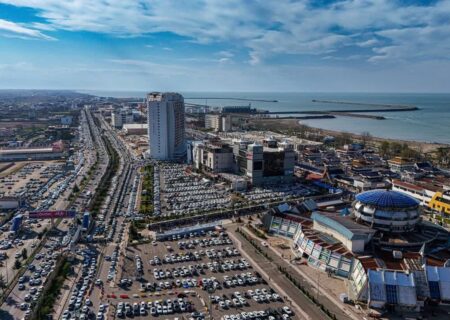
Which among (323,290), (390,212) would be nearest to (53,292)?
(323,290)

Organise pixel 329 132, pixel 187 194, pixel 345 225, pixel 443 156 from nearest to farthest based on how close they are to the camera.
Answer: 1. pixel 345 225
2. pixel 187 194
3. pixel 443 156
4. pixel 329 132

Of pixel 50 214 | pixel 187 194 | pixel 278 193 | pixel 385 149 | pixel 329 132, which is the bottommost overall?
pixel 187 194

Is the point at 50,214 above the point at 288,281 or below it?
above

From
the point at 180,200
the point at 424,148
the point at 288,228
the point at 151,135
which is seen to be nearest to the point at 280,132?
the point at 424,148

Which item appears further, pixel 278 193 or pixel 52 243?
pixel 278 193

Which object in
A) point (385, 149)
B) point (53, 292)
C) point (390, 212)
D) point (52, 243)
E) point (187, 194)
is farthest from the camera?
point (385, 149)

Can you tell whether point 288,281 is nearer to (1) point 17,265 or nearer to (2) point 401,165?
(1) point 17,265

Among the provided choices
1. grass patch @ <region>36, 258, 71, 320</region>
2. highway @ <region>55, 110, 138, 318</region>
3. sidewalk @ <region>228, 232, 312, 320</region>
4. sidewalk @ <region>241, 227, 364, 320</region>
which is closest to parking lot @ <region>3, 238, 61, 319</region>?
grass patch @ <region>36, 258, 71, 320</region>
